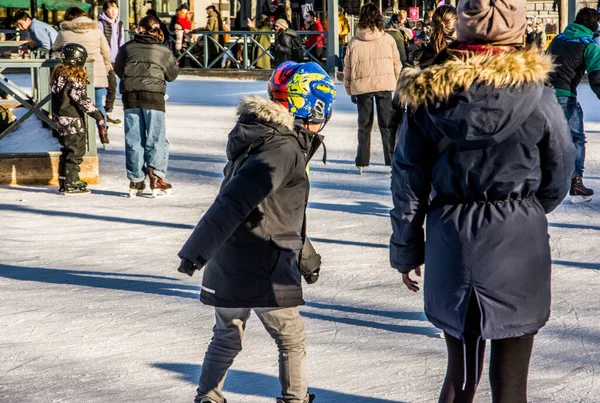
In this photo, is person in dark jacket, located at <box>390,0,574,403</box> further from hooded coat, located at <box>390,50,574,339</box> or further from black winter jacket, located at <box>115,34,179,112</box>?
black winter jacket, located at <box>115,34,179,112</box>

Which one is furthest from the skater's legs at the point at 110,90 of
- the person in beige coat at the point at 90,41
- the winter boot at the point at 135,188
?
the winter boot at the point at 135,188

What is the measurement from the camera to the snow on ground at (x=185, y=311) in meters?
4.10

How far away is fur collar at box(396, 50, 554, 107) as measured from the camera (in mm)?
2752

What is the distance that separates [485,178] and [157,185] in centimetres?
619

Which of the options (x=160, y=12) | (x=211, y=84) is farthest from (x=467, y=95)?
(x=160, y=12)

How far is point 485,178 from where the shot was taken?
279 centimetres

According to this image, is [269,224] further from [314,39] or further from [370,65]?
[314,39]

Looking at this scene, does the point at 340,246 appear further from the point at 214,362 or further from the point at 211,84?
the point at 211,84

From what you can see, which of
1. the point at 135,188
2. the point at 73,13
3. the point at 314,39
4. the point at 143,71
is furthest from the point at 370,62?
the point at 314,39

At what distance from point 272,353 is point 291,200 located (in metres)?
1.26

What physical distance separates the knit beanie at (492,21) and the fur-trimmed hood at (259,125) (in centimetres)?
77

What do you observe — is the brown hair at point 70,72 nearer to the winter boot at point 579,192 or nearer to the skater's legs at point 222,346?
the winter boot at point 579,192

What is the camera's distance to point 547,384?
405 cm

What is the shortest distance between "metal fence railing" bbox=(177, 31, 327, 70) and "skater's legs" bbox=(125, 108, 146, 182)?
1065 cm
